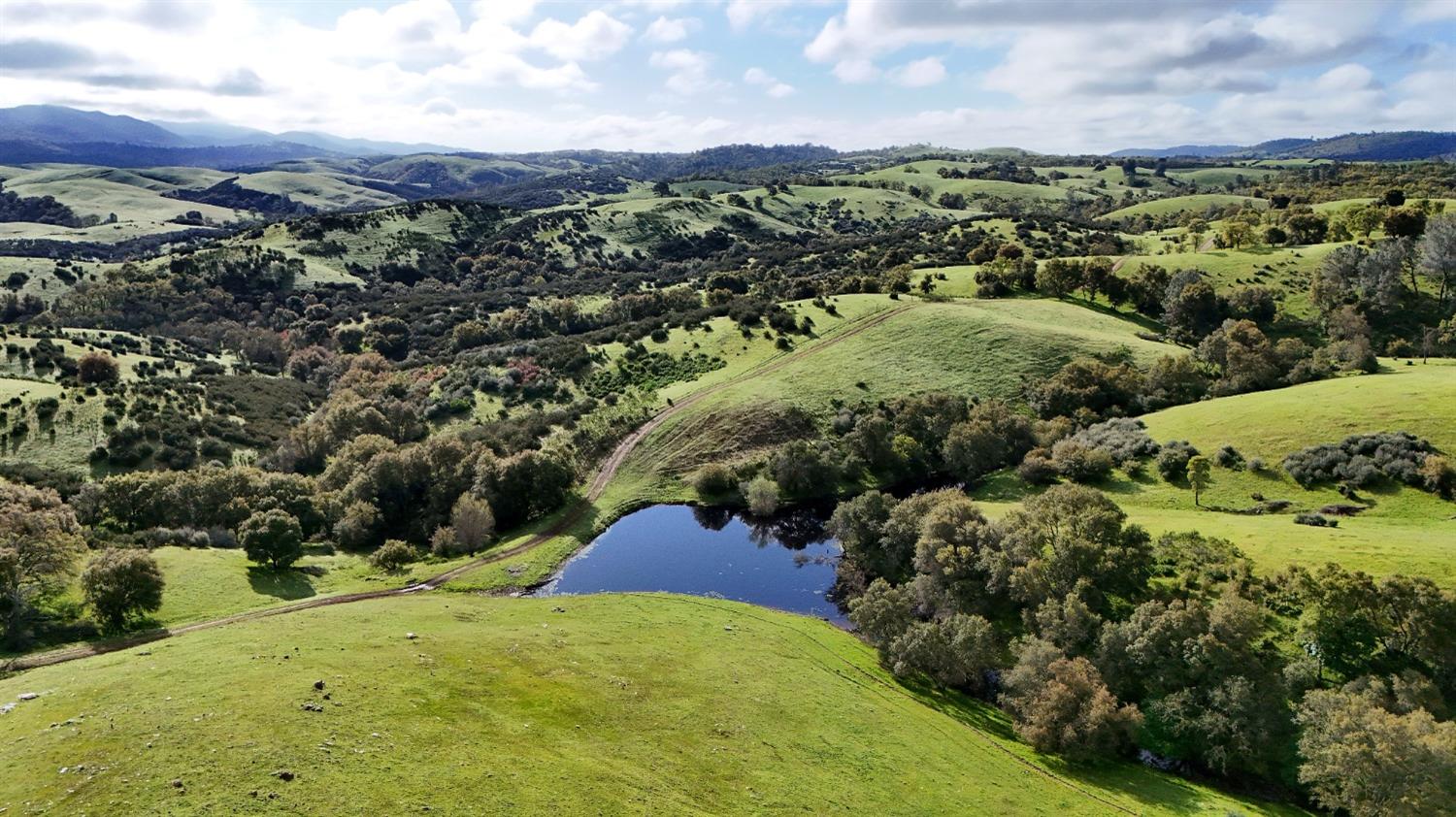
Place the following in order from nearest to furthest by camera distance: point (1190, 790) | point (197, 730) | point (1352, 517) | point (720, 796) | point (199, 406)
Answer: point (197, 730) < point (720, 796) < point (1190, 790) < point (1352, 517) < point (199, 406)

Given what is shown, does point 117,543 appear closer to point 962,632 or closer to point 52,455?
point 52,455

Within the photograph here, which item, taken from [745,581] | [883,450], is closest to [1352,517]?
[883,450]

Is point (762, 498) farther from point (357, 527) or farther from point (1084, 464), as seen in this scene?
point (357, 527)

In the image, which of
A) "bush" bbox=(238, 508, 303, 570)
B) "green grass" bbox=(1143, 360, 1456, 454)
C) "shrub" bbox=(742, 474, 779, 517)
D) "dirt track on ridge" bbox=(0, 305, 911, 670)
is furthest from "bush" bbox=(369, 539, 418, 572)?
"green grass" bbox=(1143, 360, 1456, 454)

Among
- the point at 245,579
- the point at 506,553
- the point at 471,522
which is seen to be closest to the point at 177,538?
the point at 245,579

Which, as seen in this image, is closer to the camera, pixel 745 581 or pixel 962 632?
pixel 962 632

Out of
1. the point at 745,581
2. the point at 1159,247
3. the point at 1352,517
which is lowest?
the point at 745,581
